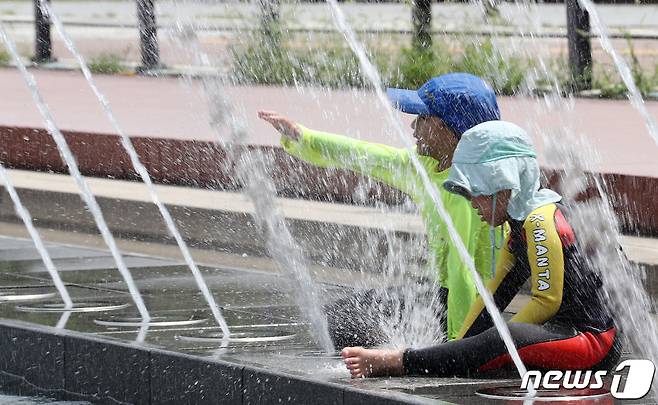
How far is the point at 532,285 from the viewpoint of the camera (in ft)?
15.5

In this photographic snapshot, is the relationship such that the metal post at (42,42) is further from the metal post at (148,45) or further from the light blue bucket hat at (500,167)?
the light blue bucket hat at (500,167)

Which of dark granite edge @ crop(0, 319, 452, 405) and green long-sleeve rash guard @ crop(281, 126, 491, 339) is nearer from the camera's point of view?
dark granite edge @ crop(0, 319, 452, 405)

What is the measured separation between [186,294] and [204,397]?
6.30ft

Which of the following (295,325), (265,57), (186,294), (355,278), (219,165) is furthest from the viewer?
(265,57)

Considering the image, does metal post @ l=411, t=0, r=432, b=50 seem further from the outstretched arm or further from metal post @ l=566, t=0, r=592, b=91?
the outstretched arm

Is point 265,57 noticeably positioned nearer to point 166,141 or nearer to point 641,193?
point 166,141

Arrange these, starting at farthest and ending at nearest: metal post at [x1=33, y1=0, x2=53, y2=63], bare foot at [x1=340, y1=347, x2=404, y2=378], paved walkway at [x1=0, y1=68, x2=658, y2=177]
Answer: metal post at [x1=33, y1=0, x2=53, y2=63], paved walkway at [x1=0, y1=68, x2=658, y2=177], bare foot at [x1=340, y1=347, x2=404, y2=378]

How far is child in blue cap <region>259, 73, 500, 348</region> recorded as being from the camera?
521 centimetres

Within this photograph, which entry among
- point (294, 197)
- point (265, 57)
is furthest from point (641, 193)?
point (265, 57)

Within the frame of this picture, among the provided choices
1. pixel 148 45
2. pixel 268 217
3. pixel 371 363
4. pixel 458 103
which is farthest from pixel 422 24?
pixel 371 363

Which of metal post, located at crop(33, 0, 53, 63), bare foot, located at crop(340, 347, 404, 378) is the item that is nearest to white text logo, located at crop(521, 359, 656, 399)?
bare foot, located at crop(340, 347, 404, 378)

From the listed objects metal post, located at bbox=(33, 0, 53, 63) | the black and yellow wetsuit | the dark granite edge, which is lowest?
the black and yellow wetsuit

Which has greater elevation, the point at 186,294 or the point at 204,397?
the point at 186,294

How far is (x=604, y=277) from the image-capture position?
4750 millimetres
